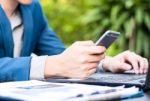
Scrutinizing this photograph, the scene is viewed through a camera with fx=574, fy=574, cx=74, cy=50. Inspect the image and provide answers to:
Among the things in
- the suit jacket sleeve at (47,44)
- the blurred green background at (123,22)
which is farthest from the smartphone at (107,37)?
the blurred green background at (123,22)

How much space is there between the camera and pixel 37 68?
1.56 metres

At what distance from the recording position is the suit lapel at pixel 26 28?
6.20 ft

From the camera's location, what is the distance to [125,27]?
6.75 metres

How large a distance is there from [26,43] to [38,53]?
32 centimetres

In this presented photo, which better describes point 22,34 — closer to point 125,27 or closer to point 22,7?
point 22,7

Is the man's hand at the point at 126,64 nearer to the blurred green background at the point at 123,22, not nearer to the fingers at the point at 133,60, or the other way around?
the fingers at the point at 133,60

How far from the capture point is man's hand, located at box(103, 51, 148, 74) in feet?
5.94

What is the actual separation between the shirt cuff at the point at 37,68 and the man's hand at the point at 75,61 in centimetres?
1

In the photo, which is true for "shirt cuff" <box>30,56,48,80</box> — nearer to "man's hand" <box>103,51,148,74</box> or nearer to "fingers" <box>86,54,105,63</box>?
"fingers" <box>86,54,105,63</box>

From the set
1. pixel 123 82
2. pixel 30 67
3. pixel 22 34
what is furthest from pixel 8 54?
pixel 123 82

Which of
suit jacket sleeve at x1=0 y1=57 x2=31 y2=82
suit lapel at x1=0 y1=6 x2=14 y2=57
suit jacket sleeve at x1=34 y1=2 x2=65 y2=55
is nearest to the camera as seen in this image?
A: suit jacket sleeve at x1=0 y1=57 x2=31 y2=82

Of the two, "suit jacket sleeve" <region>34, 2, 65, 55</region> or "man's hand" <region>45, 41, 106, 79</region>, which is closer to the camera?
"man's hand" <region>45, 41, 106, 79</region>

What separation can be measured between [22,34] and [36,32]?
143 mm

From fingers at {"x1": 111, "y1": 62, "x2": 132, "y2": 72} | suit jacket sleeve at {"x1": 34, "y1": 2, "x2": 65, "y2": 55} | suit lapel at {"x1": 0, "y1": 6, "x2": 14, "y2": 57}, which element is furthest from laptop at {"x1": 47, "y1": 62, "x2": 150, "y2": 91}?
suit jacket sleeve at {"x1": 34, "y1": 2, "x2": 65, "y2": 55}
